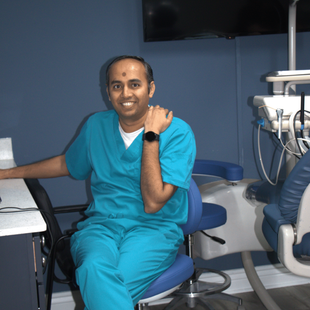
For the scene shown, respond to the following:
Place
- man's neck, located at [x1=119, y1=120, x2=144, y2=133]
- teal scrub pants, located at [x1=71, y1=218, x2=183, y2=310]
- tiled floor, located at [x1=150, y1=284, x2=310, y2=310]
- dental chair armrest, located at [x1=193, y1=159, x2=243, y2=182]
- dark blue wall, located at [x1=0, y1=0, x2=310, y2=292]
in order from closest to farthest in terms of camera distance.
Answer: teal scrub pants, located at [x1=71, y1=218, x2=183, y2=310] < man's neck, located at [x1=119, y1=120, x2=144, y2=133] < dental chair armrest, located at [x1=193, y1=159, x2=243, y2=182] < dark blue wall, located at [x1=0, y1=0, x2=310, y2=292] < tiled floor, located at [x1=150, y1=284, x2=310, y2=310]

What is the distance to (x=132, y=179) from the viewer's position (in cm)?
148

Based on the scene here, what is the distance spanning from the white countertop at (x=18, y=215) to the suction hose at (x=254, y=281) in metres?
1.42

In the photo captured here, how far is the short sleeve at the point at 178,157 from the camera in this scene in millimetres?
1379

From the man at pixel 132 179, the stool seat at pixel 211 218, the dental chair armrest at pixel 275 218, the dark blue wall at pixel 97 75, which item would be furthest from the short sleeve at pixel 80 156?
the dental chair armrest at pixel 275 218

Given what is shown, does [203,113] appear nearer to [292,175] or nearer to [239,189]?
[239,189]

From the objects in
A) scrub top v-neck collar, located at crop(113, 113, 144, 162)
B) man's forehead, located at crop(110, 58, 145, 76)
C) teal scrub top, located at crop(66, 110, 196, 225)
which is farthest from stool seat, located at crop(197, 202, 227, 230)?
man's forehead, located at crop(110, 58, 145, 76)

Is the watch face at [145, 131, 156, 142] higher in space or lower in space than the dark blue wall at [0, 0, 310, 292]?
lower

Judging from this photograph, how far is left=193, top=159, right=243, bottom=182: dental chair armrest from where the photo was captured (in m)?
1.89

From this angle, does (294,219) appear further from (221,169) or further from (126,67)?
(126,67)

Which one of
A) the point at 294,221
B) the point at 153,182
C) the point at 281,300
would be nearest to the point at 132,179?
the point at 153,182

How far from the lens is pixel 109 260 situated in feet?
3.99

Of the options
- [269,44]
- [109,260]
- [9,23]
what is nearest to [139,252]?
[109,260]

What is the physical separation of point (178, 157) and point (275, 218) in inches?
17.0

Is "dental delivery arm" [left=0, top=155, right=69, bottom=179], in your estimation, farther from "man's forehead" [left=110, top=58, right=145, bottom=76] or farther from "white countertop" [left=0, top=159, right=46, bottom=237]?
"man's forehead" [left=110, top=58, right=145, bottom=76]
